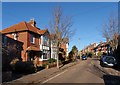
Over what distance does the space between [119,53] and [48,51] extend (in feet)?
48.3

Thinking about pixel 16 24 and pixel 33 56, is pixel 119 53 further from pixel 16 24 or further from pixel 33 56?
pixel 16 24

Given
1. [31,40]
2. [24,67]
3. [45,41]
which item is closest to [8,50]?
[24,67]

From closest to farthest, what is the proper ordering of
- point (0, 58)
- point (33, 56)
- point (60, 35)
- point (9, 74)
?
point (9, 74), point (0, 58), point (60, 35), point (33, 56)

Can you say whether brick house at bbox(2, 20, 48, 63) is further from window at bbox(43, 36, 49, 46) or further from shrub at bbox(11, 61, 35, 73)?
shrub at bbox(11, 61, 35, 73)

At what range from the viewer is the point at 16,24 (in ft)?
140

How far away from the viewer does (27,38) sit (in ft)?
121

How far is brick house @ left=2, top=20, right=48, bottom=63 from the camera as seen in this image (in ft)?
121

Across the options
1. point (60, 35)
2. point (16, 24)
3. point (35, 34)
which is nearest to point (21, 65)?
point (60, 35)

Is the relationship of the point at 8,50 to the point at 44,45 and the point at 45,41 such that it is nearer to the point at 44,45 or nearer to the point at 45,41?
the point at 44,45

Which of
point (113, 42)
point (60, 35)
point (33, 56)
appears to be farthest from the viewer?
point (113, 42)

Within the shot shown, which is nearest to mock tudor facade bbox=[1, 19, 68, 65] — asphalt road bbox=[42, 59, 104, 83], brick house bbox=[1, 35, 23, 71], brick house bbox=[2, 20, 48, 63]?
brick house bbox=[2, 20, 48, 63]

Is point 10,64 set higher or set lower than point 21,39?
lower

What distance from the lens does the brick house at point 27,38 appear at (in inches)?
1448

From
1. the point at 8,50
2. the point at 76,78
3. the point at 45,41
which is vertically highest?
the point at 45,41
